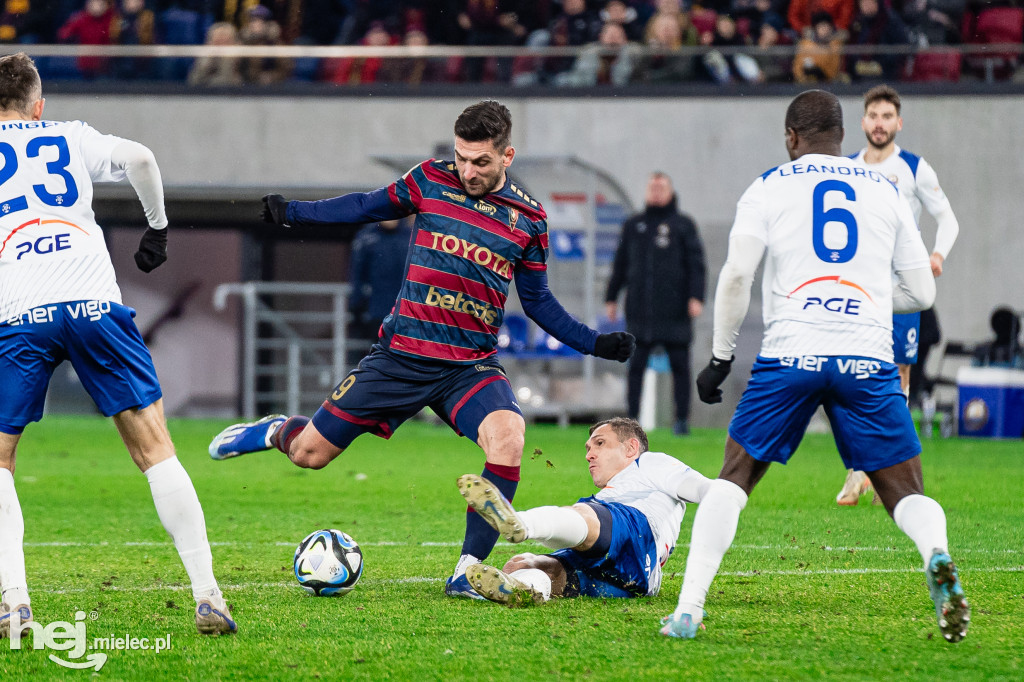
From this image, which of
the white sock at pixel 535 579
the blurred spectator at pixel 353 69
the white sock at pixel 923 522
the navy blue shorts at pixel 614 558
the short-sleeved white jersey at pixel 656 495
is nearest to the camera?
the white sock at pixel 923 522

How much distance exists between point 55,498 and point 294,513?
1805 mm

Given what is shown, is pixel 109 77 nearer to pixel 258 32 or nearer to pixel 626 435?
pixel 258 32

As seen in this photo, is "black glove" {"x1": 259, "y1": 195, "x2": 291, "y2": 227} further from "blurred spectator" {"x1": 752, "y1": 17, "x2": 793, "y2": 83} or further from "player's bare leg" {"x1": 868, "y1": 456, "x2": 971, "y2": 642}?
"blurred spectator" {"x1": 752, "y1": 17, "x2": 793, "y2": 83}

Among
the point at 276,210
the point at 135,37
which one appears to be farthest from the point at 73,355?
the point at 135,37

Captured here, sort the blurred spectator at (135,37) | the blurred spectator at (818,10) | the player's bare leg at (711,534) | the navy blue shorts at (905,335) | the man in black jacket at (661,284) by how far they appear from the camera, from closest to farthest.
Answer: the player's bare leg at (711,534), the navy blue shorts at (905,335), the man in black jacket at (661,284), the blurred spectator at (818,10), the blurred spectator at (135,37)

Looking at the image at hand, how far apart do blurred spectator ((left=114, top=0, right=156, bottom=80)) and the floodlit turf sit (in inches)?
371

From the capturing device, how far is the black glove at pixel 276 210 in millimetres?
5363

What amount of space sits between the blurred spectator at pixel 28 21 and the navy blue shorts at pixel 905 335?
15.1 metres

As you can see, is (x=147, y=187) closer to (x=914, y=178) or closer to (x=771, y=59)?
(x=914, y=178)

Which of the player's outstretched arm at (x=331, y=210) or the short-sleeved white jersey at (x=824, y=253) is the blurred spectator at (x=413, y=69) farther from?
the short-sleeved white jersey at (x=824, y=253)

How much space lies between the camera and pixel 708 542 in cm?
442

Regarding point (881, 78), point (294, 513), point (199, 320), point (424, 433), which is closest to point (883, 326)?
point (294, 513)

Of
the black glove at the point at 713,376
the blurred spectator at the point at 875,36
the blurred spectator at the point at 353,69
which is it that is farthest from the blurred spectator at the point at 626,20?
the black glove at the point at 713,376

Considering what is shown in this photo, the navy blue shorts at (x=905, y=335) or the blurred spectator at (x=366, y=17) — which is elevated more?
the blurred spectator at (x=366, y=17)
